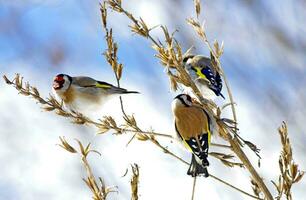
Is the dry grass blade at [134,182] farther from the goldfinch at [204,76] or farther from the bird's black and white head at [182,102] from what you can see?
the goldfinch at [204,76]

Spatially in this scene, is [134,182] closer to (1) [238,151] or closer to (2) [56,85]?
(1) [238,151]

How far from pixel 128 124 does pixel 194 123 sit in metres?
0.74

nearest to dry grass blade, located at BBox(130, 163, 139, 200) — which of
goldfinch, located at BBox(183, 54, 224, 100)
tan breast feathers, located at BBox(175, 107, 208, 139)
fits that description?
tan breast feathers, located at BBox(175, 107, 208, 139)

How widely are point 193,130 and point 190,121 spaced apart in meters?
0.07

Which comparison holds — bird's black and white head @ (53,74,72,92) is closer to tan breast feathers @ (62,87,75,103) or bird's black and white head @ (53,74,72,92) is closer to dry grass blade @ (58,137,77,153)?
tan breast feathers @ (62,87,75,103)

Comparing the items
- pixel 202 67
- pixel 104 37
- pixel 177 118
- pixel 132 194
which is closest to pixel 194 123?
pixel 177 118

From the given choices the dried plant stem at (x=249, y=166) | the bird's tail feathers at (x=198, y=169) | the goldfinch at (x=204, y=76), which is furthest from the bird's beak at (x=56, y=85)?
the dried plant stem at (x=249, y=166)

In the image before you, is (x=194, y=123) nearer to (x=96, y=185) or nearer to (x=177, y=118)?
(x=177, y=118)

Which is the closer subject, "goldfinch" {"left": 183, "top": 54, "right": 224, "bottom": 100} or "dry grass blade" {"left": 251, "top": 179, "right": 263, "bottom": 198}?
"dry grass blade" {"left": 251, "top": 179, "right": 263, "bottom": 198}

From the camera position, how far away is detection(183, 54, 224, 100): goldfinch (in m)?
3.35

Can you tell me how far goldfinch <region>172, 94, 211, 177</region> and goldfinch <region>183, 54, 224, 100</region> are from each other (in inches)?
21.1

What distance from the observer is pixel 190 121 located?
249 cm

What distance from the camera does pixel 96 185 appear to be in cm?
153

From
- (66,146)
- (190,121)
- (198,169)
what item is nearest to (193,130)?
(190,121)
